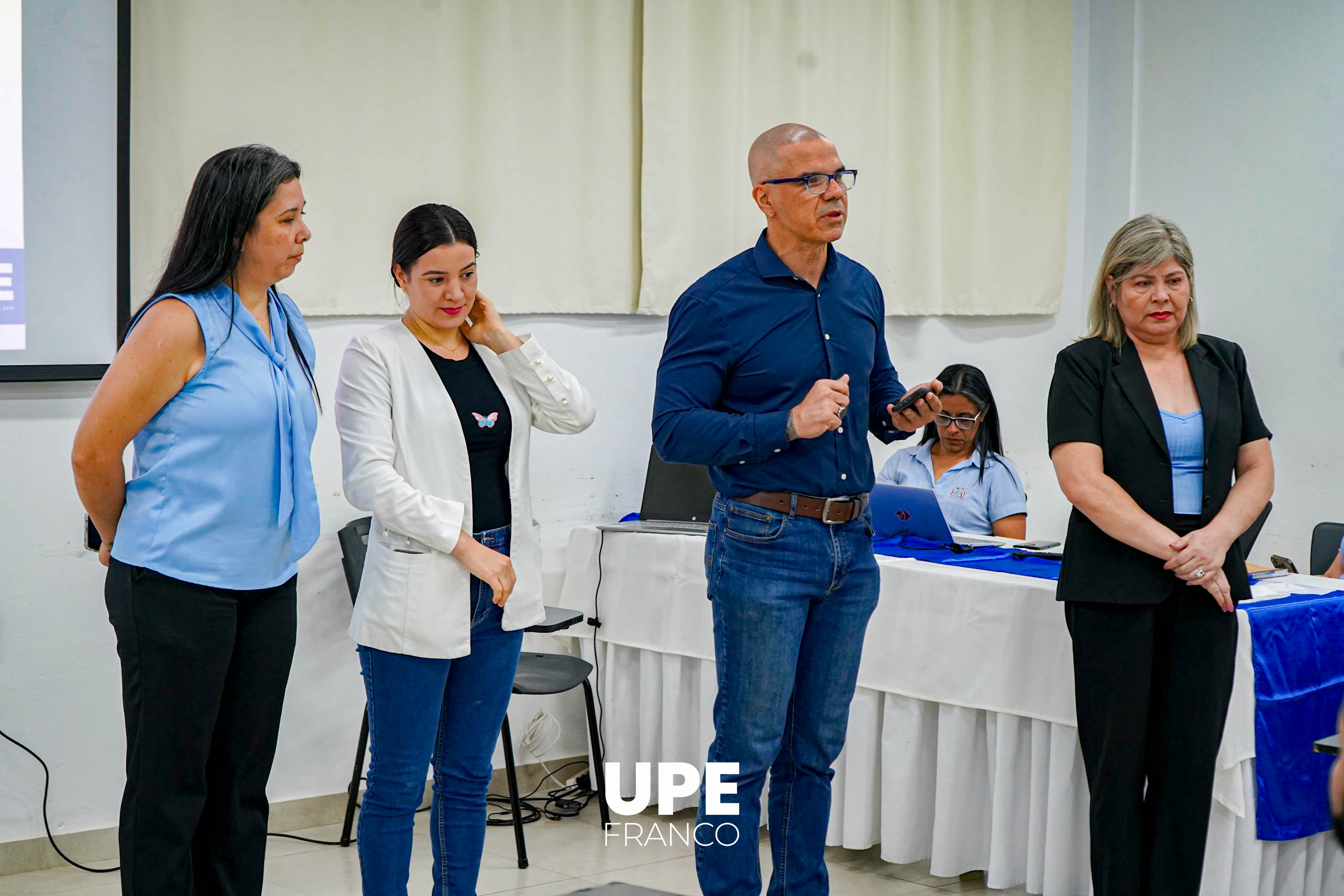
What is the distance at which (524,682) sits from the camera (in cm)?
352

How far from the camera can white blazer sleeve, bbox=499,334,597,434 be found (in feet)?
8.32

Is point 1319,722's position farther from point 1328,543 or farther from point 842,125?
point 842,125

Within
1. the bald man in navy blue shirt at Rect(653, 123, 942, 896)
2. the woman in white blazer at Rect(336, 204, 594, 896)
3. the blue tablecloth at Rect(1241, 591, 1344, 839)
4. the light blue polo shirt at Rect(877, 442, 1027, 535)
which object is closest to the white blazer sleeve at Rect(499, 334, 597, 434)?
the woman in white blazer at Rect(336, 204, 594, 896)

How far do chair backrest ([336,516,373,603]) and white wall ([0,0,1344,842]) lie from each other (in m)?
0.12

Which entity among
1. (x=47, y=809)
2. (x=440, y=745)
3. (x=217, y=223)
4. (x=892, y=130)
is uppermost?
(x=892, y=130)

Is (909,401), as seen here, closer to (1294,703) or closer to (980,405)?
(1294,703)

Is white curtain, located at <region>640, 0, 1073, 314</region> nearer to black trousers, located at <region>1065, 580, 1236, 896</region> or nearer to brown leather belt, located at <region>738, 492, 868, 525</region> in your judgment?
brown leather belt, located at <region>738, 492, 868, 525</region>

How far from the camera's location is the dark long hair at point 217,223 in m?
2.02

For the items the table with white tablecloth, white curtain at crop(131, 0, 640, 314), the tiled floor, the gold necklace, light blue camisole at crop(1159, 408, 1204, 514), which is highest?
white curtain at crop(131, 0, 640, 314)

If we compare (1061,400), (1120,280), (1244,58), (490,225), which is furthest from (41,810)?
(1244,58)

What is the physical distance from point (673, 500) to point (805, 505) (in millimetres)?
1663

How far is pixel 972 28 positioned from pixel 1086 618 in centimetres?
314

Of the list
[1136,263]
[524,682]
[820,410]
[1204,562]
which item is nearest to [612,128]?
[524,682]

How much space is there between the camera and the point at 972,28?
5.04 meters
